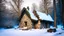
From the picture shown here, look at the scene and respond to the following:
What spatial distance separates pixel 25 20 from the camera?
806 centimetres

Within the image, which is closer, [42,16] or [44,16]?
[42,16]

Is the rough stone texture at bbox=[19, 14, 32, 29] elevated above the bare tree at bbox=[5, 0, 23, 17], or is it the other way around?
the bare tree at bbox=[5, 0, 23, 17]

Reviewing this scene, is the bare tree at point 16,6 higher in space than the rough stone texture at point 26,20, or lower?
higher

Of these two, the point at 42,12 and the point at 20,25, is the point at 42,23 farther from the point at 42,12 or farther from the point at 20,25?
the point at 20,25

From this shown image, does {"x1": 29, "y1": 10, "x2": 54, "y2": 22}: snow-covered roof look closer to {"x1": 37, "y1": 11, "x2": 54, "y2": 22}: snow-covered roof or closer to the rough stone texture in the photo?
{"x1": 37, "y1": 11, "x2": 54, "y2": 22}: snow-covered roof

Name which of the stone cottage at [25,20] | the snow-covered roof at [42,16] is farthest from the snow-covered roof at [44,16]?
the stone cottage at [25,20]

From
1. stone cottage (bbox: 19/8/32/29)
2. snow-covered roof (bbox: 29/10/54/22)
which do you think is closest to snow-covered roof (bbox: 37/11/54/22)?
snow-covered roof (bbox: 29/10/54/22)

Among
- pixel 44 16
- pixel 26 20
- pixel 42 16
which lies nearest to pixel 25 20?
pixel 26 20

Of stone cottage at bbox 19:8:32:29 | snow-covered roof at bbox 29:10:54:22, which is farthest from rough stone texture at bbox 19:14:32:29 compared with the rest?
snow-covered roof at bbox 29:10:54:22

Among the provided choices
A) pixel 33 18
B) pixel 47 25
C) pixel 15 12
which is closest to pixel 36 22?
pixel 33 18

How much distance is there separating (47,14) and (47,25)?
2.40 ft

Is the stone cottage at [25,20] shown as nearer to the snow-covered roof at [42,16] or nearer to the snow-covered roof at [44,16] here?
the snow-covered roof at [42,16]

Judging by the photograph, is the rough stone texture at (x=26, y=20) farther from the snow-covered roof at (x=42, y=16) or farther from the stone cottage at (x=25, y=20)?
the snow-covered roof at (x=42, y=16)

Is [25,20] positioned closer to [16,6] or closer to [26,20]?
[26,20]
